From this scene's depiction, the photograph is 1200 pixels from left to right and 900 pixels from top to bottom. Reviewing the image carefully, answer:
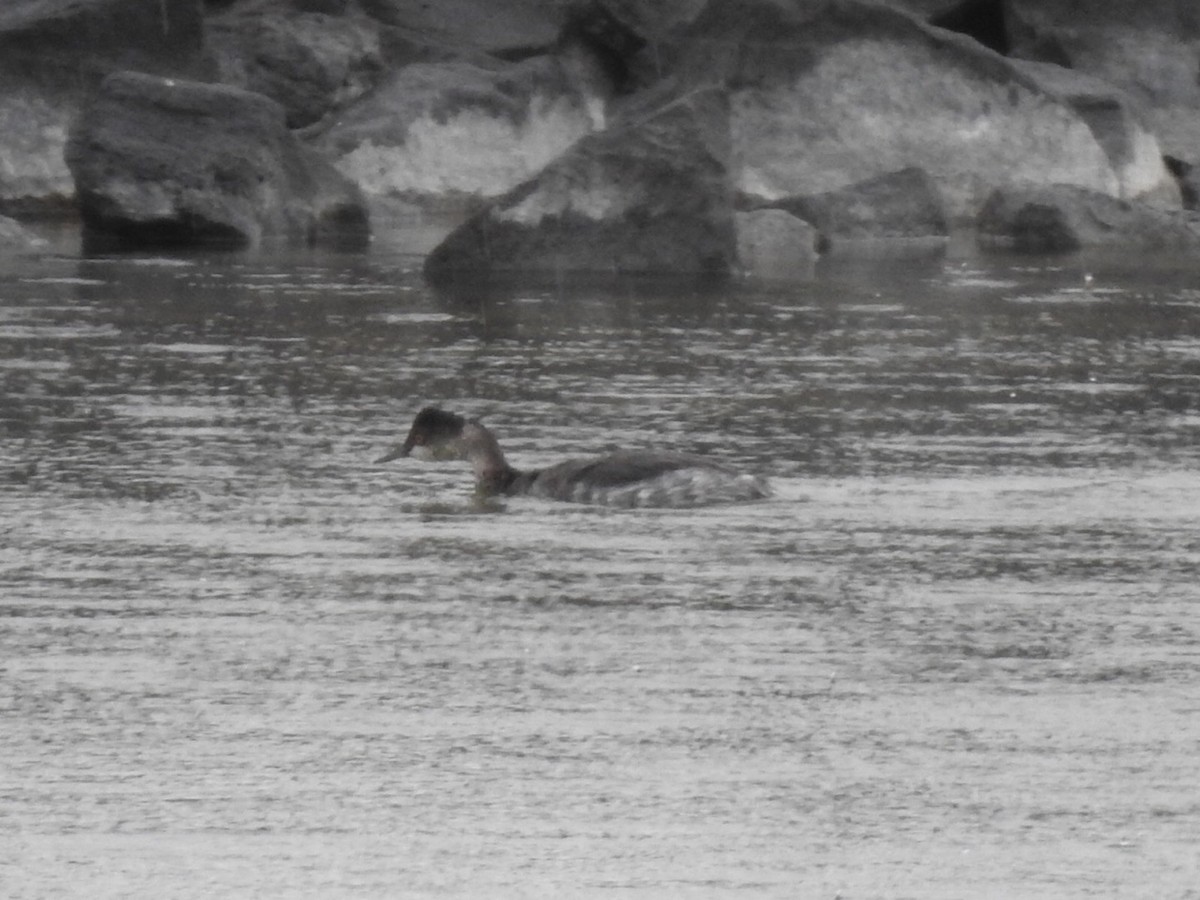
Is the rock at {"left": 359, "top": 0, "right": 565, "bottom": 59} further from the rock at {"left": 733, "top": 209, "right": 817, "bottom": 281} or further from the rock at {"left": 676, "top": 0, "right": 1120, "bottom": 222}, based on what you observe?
the rock at {"left": 733, "top": 209, "right": 817, "bottom": 281}

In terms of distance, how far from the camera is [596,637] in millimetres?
7441

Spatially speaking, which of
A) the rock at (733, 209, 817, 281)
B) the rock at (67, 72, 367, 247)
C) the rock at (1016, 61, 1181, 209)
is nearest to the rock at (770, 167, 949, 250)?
the rock at (733, 209, 817, 281)

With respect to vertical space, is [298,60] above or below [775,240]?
above

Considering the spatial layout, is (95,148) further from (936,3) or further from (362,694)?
(362,694)

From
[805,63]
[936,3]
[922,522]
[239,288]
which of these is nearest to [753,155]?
[805,63]

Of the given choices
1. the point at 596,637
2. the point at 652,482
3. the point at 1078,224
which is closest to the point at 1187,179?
the point at 1078,224

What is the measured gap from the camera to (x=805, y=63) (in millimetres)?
27953

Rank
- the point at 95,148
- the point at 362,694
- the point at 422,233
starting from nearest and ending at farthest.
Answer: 1. the point at 362,694
2. the point at 95,148
3. the point at 422,233

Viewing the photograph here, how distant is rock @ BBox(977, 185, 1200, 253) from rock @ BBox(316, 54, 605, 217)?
16.8ft

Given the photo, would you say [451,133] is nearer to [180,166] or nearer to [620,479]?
[180,166]

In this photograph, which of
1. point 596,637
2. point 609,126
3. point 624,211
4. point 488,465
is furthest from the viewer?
point 609,126

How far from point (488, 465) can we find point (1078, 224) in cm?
1543

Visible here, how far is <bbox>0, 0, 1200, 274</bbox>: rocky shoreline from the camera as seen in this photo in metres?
20.3

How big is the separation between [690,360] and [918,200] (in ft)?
38.4
